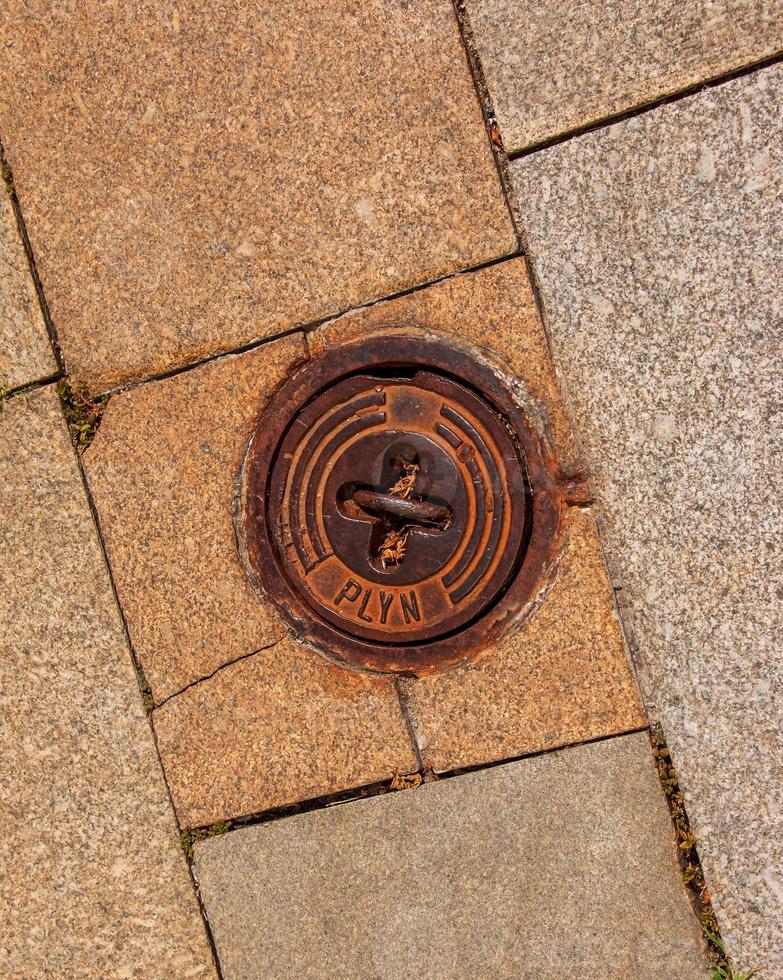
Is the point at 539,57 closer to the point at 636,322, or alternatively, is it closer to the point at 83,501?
the point at 636,322

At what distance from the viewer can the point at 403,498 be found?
2.04 meters

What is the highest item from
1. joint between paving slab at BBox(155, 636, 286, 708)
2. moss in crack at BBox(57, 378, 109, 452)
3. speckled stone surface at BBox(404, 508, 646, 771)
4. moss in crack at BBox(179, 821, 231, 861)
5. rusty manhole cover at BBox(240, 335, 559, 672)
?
moss in crack at BBox(57, 378, 109, 452)

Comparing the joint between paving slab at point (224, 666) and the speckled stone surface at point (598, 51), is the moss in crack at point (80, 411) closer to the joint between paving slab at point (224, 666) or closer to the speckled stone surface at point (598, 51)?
the joint between paving slab at point (224, 666)

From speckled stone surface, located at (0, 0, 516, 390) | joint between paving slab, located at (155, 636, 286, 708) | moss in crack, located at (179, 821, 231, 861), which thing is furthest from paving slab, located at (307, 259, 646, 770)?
moss in crack, located at (179, 821, 231, 861)

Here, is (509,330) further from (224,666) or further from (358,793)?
(358,793)

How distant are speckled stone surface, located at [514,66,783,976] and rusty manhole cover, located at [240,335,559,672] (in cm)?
22

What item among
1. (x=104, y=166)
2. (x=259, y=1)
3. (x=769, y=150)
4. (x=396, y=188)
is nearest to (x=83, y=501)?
(x=104, y=166)

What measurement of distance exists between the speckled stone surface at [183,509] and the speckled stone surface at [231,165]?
105 millimetres

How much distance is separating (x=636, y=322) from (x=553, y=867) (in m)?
1.48


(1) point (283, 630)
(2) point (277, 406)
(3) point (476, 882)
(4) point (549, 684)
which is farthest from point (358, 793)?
(2) point (277, 406)

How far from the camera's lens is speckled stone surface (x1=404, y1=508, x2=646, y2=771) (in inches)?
82.4

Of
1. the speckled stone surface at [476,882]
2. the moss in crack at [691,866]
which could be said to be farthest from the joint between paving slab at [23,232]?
the moss in crack at [691,866]

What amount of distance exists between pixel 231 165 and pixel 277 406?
0.67 m

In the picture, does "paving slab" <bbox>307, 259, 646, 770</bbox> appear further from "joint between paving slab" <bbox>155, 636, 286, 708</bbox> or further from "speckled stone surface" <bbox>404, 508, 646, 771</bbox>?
"joint between paving slab" <bbox>155, 636, 286, 708</bbox>
